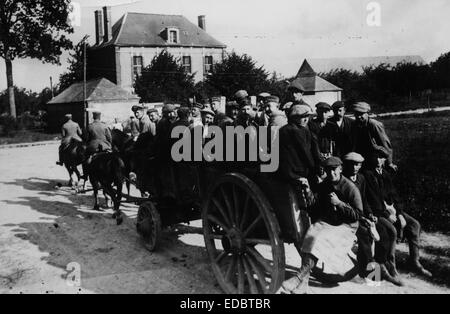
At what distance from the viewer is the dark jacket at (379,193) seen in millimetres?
4805

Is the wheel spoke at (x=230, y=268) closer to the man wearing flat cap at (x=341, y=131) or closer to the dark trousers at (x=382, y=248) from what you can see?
the dark trousers at (x=382, y=248)

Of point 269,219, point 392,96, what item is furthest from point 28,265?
point 392,96

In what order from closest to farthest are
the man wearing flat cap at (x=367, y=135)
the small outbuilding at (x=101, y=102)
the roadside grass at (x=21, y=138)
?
the man wearing flat cap at (x=367, y=135)
the roadside grass at (x=21, y=138)
the small outbuilding at (x=101, y=102)

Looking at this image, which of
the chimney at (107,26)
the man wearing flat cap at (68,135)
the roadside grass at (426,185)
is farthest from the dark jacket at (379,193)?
the chimney at (107,26)

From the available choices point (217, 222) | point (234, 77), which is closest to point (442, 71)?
point (234, 77)

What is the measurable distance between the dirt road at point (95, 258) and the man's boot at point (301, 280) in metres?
0.59

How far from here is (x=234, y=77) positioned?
37.5 meters

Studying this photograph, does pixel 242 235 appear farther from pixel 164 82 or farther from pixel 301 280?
pixel 164 82

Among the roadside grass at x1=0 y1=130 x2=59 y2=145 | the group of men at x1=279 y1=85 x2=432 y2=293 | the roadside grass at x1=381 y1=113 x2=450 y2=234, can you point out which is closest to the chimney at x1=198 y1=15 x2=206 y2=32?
the roadside grass at x1=0 y1=130 x2=59 y2=145

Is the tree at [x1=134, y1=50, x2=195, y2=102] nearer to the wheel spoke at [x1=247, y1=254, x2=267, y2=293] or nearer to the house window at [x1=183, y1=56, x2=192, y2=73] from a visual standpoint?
the house window at [x1=183, y1=56, x2=192, y2=73]

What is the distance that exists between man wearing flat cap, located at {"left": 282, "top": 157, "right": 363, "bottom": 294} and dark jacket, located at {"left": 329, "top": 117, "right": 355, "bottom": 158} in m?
1.39
